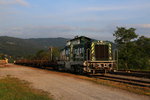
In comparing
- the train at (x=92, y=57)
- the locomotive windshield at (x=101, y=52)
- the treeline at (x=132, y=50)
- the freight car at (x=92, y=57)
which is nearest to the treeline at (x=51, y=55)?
the train at (x=92, y=57)

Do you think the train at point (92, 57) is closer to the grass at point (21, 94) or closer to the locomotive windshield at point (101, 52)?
the locomotive windshield at point (101, 52)

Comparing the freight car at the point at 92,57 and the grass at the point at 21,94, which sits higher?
the freight car at the point at 92,57

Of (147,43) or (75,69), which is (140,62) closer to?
(147,43)

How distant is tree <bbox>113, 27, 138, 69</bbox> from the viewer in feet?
151

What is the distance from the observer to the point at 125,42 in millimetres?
51812

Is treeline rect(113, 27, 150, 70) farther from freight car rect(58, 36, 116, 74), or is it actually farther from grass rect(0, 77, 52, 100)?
grass rect(0, 77, 52, 100)

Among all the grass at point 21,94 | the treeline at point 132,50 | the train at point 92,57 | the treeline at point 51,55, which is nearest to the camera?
the grass at point 21,94

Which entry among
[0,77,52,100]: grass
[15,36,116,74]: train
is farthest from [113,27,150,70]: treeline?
[0,77,52,100]: grass

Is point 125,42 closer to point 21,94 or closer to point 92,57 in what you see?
point 92,57

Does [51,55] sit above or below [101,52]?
above

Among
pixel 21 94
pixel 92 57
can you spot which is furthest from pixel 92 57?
pixel 21 94

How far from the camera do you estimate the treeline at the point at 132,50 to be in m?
45.7

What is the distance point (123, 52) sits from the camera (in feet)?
153

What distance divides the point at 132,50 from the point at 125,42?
4.75 metres
